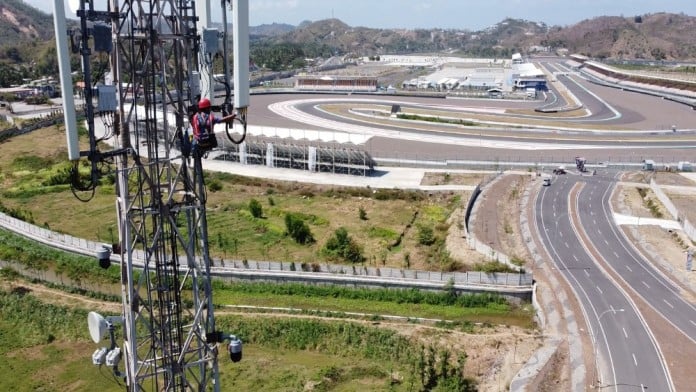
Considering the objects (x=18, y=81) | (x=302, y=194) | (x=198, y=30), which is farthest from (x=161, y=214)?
(x=18, y=81)

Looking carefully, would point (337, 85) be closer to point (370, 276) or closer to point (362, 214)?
point (362, 214)

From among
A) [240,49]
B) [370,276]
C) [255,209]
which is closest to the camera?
[240,49]

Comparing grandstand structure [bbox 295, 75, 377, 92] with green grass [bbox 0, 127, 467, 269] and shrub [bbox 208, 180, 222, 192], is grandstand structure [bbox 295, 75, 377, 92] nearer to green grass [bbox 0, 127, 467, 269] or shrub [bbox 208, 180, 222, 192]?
green grass [bbox 0, 127, 467, 269]

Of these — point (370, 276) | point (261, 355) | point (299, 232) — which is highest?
point (299, 232)

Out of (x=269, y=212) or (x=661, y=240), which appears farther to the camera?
(x=269, y=212)

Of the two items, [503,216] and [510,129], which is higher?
[510,129]

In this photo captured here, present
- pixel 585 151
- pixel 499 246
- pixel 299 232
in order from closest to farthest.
Answer: 1. pixel 499 246
2. pixel 299 232
3. pixel 585 151

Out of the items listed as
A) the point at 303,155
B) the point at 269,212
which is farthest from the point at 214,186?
the point at 303,155
